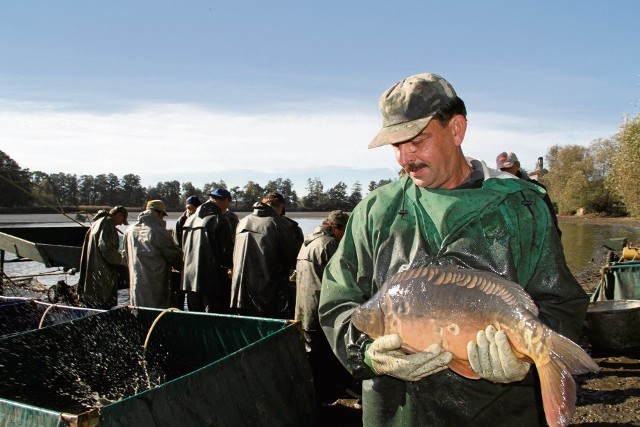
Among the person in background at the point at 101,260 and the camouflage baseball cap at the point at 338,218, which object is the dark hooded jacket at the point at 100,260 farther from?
the camouflage baseball cap at the point at 338,218

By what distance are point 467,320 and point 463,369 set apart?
206 millimetres

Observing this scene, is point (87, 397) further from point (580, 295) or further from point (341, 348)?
point (580, 295)

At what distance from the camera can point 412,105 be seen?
7.68 ft

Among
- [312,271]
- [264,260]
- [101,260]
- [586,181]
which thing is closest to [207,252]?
[264,260]

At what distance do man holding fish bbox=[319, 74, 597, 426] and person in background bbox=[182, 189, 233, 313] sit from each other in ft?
19.2

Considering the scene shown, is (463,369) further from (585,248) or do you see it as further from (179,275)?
(585,248)

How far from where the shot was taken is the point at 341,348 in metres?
2.43

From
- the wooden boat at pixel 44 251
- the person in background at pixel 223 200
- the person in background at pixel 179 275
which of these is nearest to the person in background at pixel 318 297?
the person in background at pixel 223 200

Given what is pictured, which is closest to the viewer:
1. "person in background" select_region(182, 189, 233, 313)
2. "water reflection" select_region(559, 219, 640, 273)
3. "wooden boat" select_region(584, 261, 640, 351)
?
"wooden boat" select_region(584, 261, 640, 351)

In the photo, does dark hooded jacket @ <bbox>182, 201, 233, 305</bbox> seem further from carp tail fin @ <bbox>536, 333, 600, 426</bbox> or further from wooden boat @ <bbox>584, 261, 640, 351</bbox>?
carp tail fin @ <bbox>536, 333, 600, 426</bbox>

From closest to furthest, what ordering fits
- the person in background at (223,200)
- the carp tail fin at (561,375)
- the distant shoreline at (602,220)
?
the carp tail fin at (561,375) → the person in background at (223,200) → the distant shoreline at (602,220)

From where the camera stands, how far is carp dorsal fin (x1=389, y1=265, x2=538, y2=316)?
2.08m

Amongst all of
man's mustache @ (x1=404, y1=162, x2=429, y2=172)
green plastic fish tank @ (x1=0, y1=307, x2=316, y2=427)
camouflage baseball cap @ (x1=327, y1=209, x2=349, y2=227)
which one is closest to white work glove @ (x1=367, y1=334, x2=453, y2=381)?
man's mustache @ (x1=404, y1=162, x2=429, y2=172)

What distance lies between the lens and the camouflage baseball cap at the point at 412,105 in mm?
2320
